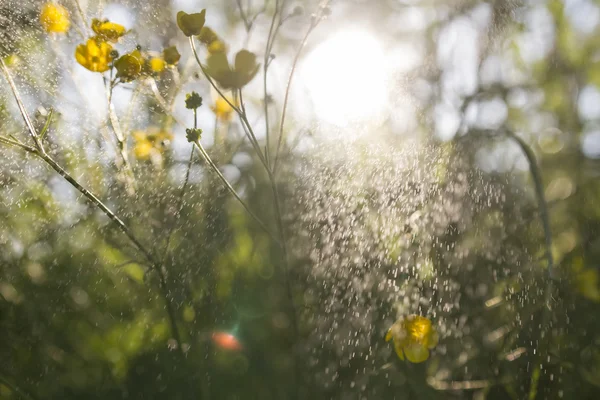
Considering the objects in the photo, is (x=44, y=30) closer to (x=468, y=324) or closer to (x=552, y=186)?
(x=468, y=324)

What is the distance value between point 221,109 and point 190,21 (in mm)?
242

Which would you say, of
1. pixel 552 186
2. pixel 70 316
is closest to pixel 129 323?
pixel 70 316

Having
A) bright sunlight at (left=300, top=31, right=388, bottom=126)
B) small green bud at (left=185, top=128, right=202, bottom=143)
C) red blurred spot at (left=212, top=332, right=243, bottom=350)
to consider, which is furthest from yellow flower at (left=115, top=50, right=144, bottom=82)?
red blurred spot at (left=212, top=332, right=243, bottom=350)

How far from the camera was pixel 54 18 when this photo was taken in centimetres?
70

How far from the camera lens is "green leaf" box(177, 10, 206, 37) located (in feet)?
1.80

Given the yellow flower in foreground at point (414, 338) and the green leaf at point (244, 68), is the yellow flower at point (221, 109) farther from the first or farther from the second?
the yellow flower in foreground at point (414, 338)

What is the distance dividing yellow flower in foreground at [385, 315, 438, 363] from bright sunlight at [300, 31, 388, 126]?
1.01 ft

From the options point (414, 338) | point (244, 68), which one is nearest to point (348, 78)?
point (244, 68)

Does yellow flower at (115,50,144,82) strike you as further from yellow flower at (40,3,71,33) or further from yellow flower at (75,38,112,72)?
yellow flower at (40,3,71,33)

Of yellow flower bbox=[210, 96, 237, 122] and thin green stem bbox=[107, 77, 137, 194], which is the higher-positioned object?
yellow flower bbox=[210, 96, 237, 122]

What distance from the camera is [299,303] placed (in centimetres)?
72

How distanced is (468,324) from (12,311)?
0.72 m

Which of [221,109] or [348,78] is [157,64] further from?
[348,78]

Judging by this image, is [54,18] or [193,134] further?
[54,18]
